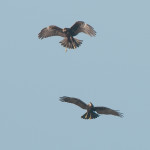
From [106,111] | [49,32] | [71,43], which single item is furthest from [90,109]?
[49,32]

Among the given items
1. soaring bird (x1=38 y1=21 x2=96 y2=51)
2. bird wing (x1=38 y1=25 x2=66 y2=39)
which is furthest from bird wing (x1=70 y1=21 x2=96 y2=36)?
bird wing (x1=38 y1=25 x2=66 y2=39)

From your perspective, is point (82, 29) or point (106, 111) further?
point (82, 29)

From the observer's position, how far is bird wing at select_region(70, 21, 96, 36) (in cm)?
2866

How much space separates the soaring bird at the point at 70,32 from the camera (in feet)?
94.9

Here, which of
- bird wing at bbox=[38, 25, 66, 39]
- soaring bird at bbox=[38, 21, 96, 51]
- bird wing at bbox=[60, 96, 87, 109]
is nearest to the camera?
bird wing at bbox=[60, 96, 87, 109]

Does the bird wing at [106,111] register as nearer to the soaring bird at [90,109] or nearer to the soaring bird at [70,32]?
the soaring bird at [90,109]

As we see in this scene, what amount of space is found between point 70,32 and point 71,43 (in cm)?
54

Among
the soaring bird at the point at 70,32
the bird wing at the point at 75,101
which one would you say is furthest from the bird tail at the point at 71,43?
the bird wing at the point at 75,101

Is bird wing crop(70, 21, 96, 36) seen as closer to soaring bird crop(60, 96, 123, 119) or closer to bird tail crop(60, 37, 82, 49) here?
bird tail crop(60, 37, 82, 49)

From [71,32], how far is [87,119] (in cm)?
461

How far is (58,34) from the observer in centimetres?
3014

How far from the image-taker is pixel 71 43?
97.2ft

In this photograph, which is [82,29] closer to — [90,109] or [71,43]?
[71,43]

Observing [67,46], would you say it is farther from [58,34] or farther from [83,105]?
[83,105]
